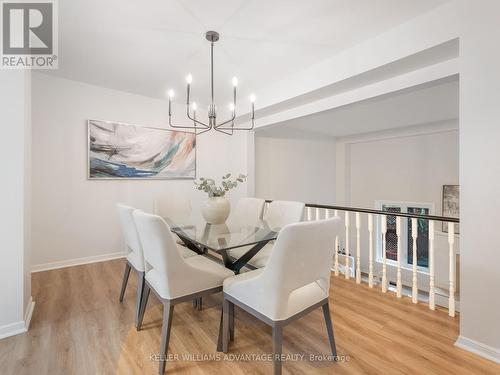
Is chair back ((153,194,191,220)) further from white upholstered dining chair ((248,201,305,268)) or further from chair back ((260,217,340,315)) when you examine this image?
chair back ((260,217,340,315))

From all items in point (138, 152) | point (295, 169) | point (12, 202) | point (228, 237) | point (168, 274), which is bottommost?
point (168, 274)

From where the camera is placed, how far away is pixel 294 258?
1302 millimetres

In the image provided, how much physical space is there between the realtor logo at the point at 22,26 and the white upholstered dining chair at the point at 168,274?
1.54 meters

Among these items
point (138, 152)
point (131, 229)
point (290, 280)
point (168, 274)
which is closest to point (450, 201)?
point (290, 280)

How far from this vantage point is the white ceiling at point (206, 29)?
189 cm

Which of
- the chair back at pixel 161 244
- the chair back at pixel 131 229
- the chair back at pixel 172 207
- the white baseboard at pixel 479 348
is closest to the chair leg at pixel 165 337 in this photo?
the chair back at pixel 161 244

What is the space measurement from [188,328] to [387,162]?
17.3 feet

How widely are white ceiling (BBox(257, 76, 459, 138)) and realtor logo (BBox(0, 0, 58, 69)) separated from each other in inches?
108

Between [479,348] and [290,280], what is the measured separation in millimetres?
1446

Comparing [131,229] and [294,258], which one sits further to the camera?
[131,229]

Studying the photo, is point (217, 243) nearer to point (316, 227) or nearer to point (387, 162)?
point (316, 227)

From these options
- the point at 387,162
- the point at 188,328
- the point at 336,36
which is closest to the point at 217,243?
the point at 188,328

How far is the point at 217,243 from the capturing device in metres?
1.84

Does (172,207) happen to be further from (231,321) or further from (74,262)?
(231,321)
